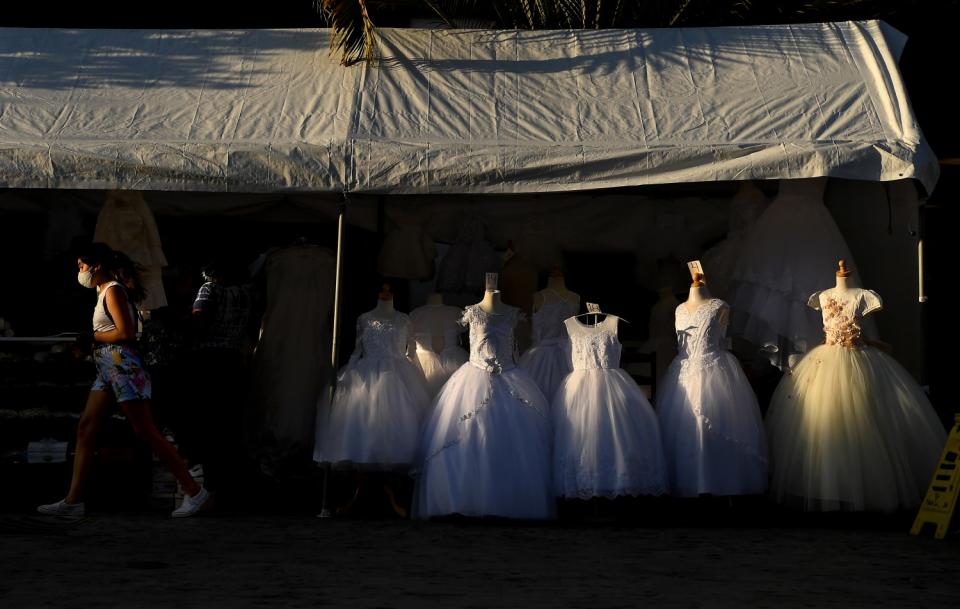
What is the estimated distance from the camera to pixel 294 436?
8.76 meters

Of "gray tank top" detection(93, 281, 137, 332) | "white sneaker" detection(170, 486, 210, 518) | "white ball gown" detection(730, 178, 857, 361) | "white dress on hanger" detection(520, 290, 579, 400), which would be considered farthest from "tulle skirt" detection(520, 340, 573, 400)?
"gray tank top" detection(93, 281, 137, 332)

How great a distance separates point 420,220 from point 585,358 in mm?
2032

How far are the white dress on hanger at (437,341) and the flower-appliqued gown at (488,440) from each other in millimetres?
705

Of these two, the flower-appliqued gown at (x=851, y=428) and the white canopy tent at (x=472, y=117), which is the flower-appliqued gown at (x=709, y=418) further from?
the white canopy tent at (x=472, y=117)

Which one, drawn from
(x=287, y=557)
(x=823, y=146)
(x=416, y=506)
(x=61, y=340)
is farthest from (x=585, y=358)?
(x=61, y=340)

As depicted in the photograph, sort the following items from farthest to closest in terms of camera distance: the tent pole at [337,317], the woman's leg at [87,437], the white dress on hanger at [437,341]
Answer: the white dress on hanger at [437,341]
the tent pole at [337,317]
the woman's leg at [87,437]

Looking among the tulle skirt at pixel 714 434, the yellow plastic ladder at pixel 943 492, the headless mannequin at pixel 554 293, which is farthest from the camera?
the headless mannequin at pixel 554 293

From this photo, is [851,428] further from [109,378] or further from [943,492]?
[109,378]

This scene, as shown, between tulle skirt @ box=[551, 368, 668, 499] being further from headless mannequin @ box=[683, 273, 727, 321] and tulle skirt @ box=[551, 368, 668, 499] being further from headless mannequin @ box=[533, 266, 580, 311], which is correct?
headless mannequin @ box=[533, 266, 580, 311]

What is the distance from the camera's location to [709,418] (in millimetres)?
7602

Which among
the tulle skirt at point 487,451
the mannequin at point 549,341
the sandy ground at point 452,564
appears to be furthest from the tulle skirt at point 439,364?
the sandy ground at point 452,564

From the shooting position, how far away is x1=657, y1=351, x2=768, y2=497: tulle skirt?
7535 mm

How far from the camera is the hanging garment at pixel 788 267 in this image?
27.0 ft

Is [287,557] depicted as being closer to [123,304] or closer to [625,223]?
[123,304]
